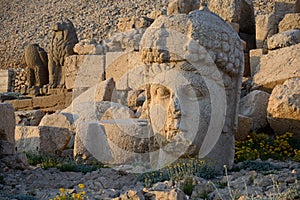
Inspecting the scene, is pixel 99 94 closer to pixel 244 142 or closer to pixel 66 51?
pixel 244 142

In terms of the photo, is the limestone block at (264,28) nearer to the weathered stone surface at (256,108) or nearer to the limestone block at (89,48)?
the limestone block at (89,48)

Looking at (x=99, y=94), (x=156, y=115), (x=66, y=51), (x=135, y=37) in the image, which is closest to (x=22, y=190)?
(x=156, y=115)

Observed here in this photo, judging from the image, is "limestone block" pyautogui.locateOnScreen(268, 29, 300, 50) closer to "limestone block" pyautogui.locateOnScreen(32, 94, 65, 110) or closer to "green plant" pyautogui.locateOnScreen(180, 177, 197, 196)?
"limestone block" pyautogui.locateOnScreen(32, 94, 65, 110)

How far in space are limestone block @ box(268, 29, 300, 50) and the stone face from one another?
2.66 m

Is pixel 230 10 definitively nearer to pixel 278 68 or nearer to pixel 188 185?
pixel 278 68

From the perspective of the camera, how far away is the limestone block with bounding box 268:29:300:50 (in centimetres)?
1152

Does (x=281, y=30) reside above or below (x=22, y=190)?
above

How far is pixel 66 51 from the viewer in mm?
15188

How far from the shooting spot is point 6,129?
7656mm

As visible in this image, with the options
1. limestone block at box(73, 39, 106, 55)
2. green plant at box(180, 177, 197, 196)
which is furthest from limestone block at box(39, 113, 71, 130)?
green plant at box(180, 177, 197, 196)

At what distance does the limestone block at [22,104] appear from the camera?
15328mm

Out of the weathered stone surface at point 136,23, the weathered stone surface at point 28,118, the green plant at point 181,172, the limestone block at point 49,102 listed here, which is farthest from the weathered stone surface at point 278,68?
the limestone block at point 49,102

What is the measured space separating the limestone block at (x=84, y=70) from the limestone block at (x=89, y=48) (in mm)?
115

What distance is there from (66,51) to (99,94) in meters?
4.93
